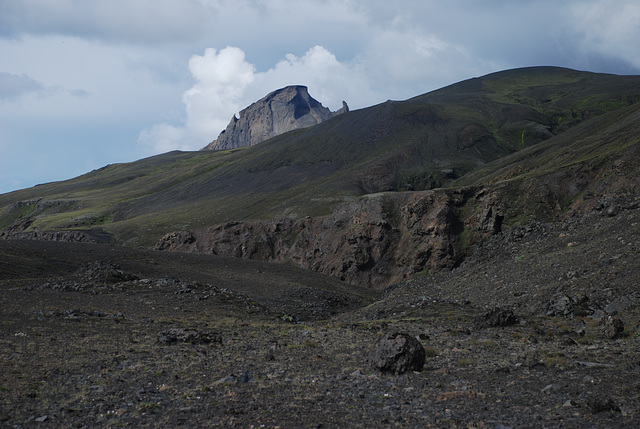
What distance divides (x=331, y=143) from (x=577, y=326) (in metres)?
130

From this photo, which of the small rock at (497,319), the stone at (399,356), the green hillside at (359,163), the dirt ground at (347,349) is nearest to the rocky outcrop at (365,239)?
the green hillside at (359,163)

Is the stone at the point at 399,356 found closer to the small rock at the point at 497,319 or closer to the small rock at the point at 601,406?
the small rock at the point at 601,406

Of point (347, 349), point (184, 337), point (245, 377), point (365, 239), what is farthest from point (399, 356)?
point (365, 239)

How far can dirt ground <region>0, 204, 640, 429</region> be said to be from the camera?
39.3ft

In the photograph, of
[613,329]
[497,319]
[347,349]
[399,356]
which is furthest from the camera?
[497,319]

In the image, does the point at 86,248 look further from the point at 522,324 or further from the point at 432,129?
the point at 432,129

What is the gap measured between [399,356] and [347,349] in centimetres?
437

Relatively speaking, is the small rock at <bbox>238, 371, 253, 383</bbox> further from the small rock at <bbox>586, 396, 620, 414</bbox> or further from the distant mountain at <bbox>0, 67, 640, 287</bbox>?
the distant mountain at <bbox>0, 67, 640, 287</bbox>

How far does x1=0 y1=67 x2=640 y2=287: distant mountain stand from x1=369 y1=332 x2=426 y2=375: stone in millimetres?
24629

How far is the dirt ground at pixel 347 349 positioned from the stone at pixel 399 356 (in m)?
0.41

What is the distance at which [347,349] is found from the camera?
19.7m

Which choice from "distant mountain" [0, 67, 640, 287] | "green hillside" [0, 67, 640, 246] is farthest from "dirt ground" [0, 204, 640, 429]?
"green hillside" [0, 67, 640, 246]

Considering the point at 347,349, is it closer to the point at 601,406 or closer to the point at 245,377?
the point at 245,377

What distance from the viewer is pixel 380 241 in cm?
6512
